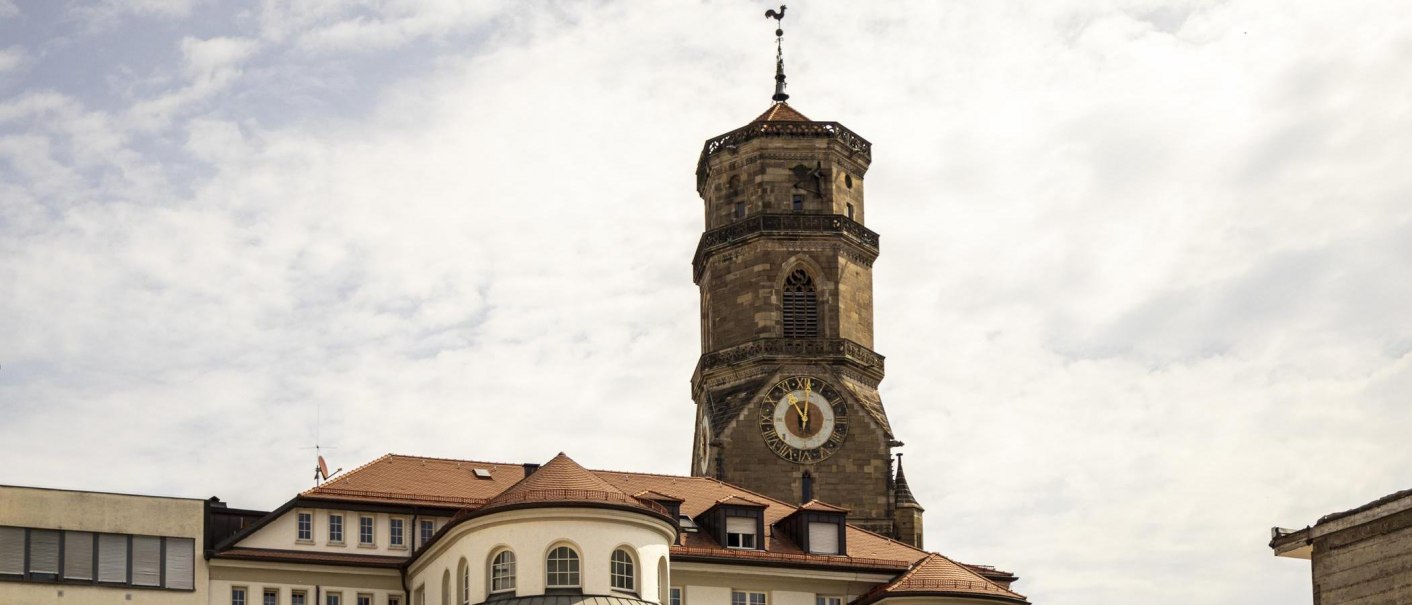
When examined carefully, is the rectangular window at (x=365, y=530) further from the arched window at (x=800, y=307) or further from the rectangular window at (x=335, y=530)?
the arched window at (x=800, y=307)

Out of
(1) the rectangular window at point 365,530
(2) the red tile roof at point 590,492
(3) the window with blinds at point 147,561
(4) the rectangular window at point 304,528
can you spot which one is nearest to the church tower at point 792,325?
(2) the red tile roof at point 590,492

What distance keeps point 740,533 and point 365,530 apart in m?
12.5

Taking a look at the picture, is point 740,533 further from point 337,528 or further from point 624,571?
point 337,528

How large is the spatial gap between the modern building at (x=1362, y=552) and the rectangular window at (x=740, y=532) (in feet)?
65.5

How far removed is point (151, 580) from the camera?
82750 mm

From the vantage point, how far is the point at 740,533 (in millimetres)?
88188

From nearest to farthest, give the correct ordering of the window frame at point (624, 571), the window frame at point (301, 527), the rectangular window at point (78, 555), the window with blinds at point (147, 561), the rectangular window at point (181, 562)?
the window frame at point (624, 571) → the rectangular window at point (78, 555) → the window with blinds at point (147, 561) → the rectangular window at point (181, 562) → the window frame at point (301, 527)

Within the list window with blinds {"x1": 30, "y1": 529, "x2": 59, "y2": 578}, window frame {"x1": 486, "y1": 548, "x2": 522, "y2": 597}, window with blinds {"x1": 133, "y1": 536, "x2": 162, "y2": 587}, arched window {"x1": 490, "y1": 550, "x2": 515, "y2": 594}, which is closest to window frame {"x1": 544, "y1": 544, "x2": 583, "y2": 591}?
window frame {"x1": 486, "y1": 548, "x2": 522, "y2": 597}

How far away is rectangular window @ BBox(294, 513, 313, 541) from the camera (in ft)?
276

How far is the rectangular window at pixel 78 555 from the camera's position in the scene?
82.0m

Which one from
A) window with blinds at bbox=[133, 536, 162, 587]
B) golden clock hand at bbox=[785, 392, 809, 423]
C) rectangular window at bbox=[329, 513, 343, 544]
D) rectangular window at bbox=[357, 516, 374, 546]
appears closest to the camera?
window with blinds at bbox=[133, 536, 162, 587]

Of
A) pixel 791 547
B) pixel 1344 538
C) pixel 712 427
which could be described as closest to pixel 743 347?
pixel 712 427

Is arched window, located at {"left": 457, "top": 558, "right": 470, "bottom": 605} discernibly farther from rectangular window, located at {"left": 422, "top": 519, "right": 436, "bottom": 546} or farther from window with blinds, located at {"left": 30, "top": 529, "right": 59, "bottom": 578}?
window with blinds, located at {"left": 30, "top": 529, "right": 59, "bottom": 578}

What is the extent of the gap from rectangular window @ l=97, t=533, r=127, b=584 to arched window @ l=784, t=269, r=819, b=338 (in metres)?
33.7
